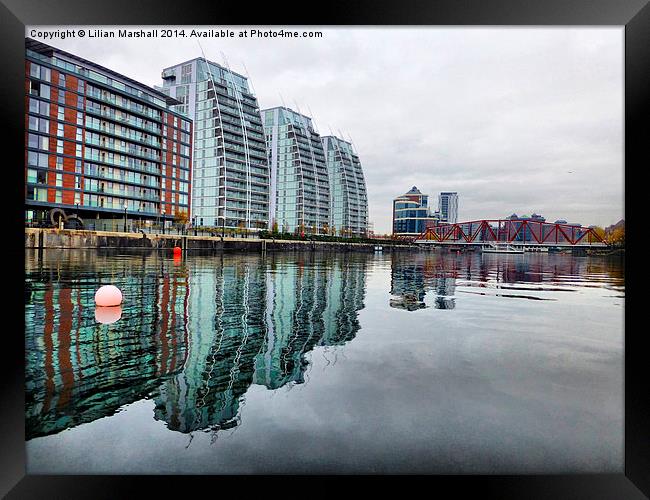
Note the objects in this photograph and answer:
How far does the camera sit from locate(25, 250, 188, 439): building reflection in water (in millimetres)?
4035

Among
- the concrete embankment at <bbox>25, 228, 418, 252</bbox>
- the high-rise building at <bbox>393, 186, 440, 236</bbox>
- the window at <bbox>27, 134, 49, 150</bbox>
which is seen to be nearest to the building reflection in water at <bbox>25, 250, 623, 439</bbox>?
the concrete embankment at <bbox>25, 228, 418, 252</bbox>

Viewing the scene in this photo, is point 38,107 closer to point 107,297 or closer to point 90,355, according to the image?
point 107,297

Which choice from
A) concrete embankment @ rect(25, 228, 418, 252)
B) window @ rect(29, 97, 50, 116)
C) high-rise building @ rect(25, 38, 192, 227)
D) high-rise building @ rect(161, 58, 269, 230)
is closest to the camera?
concrete embankment @ rect(25, 228, 418, 252)

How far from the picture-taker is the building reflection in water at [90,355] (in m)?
4.04

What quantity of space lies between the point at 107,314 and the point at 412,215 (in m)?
95.6

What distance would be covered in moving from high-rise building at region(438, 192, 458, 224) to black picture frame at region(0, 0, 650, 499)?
283 feet

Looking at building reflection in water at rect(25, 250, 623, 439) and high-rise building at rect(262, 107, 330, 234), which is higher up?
high-rise building at rect(262, 107, 330, 234)

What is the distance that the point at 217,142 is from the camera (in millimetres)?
85500

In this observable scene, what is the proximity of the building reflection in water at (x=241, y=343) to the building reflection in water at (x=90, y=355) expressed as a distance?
33 centimetres

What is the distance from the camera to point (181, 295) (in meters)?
11.8

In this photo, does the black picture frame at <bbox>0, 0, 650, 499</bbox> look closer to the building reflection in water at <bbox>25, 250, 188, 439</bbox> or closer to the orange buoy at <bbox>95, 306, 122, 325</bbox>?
the building reflection in water at <bbox>25, 250, 188, 439</bbox>

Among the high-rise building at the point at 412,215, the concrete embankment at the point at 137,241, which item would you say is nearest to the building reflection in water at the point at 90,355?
the concrete embankment at the point at 137,241

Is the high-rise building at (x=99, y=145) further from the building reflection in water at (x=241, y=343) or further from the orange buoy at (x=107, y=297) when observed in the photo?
the building reflection in water at (x=241, y=343)
